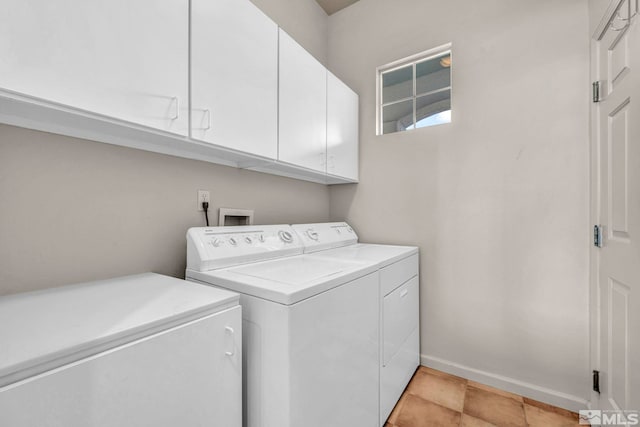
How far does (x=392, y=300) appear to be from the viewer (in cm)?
159

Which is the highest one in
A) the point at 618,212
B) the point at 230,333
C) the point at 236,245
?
the point at 618,212

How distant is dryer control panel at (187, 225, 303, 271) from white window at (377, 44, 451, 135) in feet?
4.35

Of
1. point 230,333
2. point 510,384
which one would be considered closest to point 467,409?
point 510,384

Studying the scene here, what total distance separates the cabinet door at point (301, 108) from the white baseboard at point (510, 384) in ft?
5.47

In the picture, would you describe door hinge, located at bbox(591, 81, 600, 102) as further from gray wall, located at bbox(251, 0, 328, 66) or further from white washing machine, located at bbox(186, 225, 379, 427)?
gray wall, located at bbox(251, 0, 328, 66)

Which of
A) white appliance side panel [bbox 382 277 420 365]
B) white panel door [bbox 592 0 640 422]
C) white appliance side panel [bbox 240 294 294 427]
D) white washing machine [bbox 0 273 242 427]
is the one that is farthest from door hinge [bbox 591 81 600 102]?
white washing machine [bbox 0 273 242 427]

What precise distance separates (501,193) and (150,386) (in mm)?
2071

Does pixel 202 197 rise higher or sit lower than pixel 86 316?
higher

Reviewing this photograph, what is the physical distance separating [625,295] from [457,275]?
2.88 ft

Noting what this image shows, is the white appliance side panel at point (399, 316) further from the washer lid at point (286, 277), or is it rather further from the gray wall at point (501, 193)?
the washer lid at point (286, 277)

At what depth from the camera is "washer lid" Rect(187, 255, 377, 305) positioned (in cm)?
96

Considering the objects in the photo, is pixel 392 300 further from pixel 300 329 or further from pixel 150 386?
pixel 150 386

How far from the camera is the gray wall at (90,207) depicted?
0.99m

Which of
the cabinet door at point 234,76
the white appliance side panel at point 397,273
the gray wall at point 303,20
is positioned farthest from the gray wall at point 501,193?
the cabinet door at point 234,76
